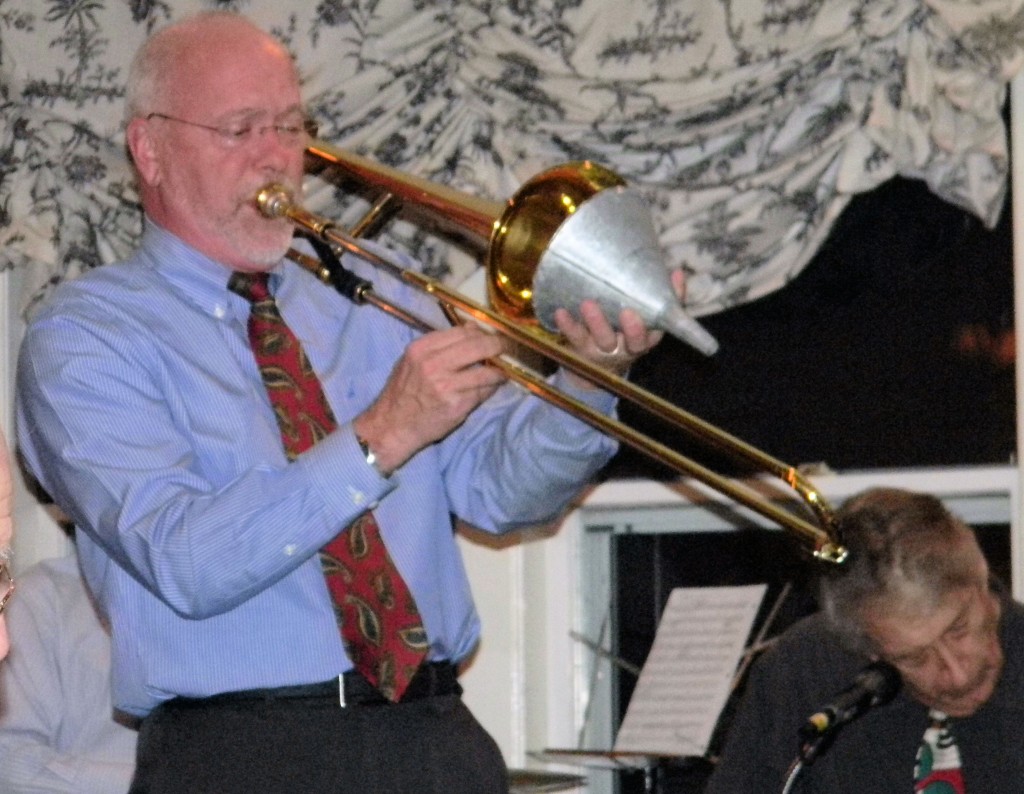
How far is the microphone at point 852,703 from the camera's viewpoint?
2.43 meters

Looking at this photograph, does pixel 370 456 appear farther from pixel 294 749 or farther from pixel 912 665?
pixel 912 665

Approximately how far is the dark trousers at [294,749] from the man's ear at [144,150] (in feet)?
2.51

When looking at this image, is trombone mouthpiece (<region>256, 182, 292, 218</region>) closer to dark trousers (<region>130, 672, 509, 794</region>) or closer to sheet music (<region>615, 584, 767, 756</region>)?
dark trousers (<region>130, 672, 509, 794</region>)

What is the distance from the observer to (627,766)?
3285 mm

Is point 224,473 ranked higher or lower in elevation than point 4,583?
higher

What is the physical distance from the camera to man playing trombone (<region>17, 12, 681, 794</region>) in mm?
2125

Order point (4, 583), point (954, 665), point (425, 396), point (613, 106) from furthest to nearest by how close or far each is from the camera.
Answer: point (613, 106) → point (954, 665) → point (425, 396) → point (4, 583)

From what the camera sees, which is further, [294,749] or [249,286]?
[249,286]

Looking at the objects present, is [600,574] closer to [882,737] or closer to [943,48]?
[882,737]

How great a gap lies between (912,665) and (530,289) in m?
0.93

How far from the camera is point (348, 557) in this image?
225cm

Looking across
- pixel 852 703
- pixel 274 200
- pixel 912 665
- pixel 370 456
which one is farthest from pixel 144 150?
pixel 912 665

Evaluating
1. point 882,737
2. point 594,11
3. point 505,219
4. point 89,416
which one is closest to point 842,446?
point 882,737

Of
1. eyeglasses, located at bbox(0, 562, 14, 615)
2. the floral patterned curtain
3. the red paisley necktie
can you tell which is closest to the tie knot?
the red paisley necktie
